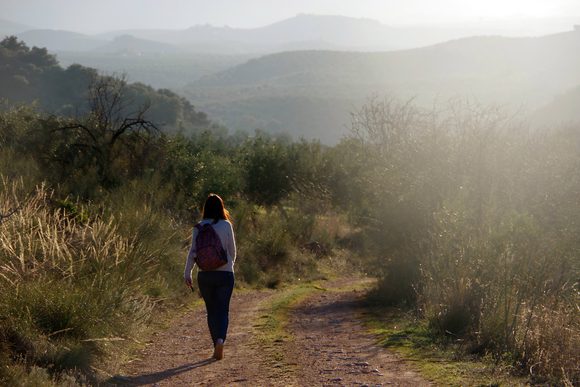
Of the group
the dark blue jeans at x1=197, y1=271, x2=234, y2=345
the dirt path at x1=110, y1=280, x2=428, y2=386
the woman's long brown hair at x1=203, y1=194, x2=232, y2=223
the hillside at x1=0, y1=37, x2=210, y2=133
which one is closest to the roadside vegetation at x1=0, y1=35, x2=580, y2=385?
the dirt path at x1=110, y1=280, x2=428, y2=386

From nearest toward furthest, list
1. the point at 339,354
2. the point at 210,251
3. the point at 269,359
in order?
the point at 210,251 → the point at 269,359 → the point at 339,354

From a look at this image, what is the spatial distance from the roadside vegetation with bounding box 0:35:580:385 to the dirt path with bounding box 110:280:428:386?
1.70 ft

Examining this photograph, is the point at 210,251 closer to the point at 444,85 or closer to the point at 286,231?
the point at 286,231

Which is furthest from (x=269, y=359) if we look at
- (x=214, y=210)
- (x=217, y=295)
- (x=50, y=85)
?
(x=50, y=85)

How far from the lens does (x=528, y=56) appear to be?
165m

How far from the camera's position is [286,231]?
22.5 m

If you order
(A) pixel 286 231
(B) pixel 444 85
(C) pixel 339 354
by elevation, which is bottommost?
(A) pixel 286 231

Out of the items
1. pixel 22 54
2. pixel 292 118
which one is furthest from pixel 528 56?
pixel 22 54

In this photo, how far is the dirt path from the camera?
25.8 ft

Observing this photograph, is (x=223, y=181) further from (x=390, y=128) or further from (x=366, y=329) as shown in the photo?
(x=366, y=329)

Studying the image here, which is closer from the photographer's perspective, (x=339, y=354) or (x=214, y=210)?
(x=214, y=210)

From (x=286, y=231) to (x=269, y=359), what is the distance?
1367cm

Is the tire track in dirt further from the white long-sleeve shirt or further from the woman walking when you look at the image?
the white long-sleeve shirt

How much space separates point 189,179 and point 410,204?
677 centimetres
